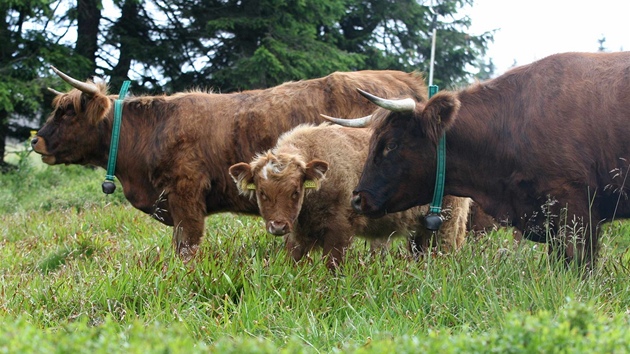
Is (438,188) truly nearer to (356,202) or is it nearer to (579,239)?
(356,202)

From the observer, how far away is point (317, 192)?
6672mm

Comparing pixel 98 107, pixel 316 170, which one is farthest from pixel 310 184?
pixel 98 107

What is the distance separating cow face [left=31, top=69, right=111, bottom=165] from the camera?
7.84m

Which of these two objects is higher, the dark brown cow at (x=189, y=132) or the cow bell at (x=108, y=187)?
the dark brown cow at (x=189, y=132)

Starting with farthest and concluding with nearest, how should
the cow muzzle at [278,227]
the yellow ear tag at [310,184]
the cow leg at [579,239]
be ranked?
the yellow ear tag at [310,184] → the cow muzzle at [278,227] → the cow leg at [579,239]

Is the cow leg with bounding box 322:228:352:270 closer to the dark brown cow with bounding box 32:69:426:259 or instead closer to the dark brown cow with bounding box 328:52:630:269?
the dark brown cow with bounding box 328:52:630:269

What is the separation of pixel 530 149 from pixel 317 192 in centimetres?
193

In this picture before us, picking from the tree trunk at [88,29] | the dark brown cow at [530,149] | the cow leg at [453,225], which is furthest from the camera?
the tree trunk at [88,29]

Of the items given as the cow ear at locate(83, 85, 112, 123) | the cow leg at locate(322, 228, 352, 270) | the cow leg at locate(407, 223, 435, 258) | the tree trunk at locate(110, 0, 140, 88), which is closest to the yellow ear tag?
the cow leg at locate(322, 228, 352, 270)

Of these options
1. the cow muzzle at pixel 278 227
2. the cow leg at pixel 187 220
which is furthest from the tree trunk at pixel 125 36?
the cow muzzle at pixel 278 227

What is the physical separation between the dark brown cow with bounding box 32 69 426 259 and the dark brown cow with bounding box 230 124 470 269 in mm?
518

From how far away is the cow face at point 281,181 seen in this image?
6281 mm

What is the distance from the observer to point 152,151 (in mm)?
7543

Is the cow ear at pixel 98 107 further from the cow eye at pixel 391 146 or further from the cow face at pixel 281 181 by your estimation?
the cow eye at pixel 391 146
